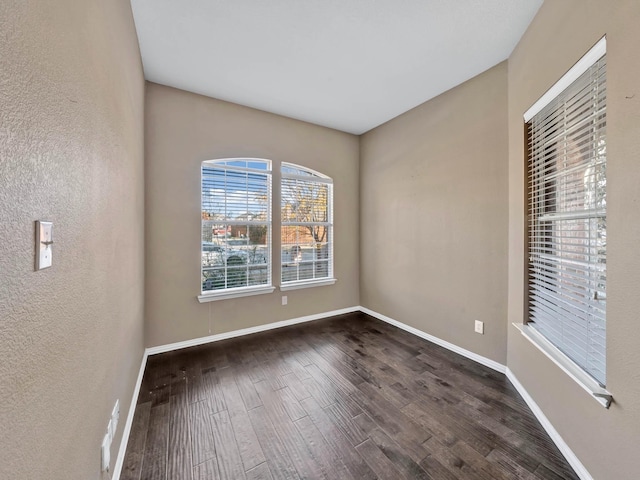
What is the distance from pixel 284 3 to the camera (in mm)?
1794

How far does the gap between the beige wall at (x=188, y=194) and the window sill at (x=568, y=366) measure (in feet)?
8.39

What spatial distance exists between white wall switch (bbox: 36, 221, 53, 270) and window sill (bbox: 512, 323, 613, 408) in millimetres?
2250

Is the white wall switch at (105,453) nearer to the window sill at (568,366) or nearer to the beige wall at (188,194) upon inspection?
the beige wall at (188,194)

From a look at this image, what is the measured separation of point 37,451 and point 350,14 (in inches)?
104

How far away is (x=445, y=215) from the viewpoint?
9.55ft

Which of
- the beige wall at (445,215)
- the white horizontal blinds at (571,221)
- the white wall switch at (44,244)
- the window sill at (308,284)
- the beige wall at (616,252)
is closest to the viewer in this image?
the white wall switch at (44,244)

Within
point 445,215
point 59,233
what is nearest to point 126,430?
point 59,233

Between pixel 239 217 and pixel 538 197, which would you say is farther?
pixel 239 217

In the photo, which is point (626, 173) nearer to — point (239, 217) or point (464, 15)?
point (464, 15)

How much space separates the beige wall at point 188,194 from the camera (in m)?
2.73

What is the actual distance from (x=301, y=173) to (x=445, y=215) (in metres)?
2.00

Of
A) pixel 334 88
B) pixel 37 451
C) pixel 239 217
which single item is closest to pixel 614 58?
pixel 334 88

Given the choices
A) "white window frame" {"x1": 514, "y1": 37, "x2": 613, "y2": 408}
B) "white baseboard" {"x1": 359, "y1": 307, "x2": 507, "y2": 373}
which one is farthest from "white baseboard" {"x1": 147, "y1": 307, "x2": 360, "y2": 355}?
"white window frame" {"x1": 514, "y1": 37, "x2": 613, "y2": 408}

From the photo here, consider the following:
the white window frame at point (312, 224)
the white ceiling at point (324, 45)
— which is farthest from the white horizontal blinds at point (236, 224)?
the white ceiling at point (324, 45)
